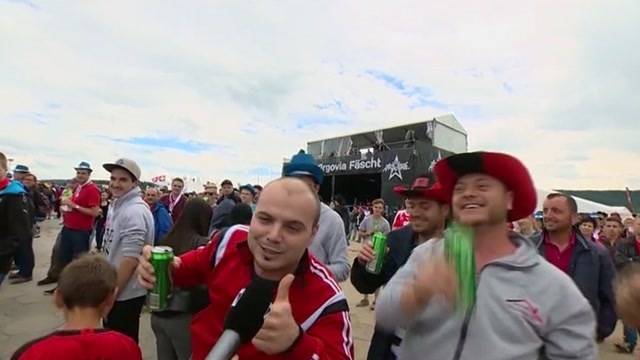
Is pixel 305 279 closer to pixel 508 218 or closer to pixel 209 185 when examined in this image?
pixel 508 218

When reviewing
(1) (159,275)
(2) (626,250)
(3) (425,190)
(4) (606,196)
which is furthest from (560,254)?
(4) (606,196)

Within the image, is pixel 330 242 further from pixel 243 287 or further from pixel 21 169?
pixel 21 169

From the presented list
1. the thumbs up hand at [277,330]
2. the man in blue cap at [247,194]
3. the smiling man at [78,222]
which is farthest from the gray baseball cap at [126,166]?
the man in blue cap at [247,194]

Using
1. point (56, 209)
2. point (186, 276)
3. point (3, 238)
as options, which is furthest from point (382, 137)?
point (186, 276)

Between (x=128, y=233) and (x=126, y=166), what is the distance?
2.04ft

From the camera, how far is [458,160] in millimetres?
1701

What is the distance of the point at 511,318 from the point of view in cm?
142

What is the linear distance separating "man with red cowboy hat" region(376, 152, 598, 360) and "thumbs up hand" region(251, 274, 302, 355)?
498mm

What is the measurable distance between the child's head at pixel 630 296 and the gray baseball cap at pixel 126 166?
11.1 feet

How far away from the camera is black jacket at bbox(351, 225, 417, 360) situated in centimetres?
232

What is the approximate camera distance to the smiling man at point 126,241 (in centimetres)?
325

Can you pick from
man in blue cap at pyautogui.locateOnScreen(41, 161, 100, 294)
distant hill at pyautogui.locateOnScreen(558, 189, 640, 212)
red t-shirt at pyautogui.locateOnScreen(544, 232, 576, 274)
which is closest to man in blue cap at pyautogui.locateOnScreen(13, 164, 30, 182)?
man in blue cap at pyautogui.locateOnScreen(41, 161, 100, 294)

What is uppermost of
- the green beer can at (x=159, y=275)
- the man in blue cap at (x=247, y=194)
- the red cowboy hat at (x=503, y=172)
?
the red cowboy hat at (x=503, y=172)

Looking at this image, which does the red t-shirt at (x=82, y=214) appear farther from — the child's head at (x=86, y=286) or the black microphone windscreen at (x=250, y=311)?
the black microphone windscreen at (x=250, y=311)
